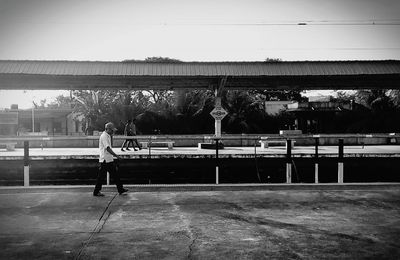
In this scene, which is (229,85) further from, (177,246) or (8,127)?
(8,127)

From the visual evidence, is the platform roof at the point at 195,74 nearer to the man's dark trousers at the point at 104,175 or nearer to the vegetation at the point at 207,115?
the vegetation at the point at 207,115

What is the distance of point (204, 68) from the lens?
2269cm

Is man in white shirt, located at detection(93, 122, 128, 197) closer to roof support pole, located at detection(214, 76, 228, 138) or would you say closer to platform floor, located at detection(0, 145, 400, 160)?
platform floor, located at detection(0, 145, 400, 160)

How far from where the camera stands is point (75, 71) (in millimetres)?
21844

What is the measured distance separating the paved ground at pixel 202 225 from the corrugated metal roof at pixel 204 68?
48.1ft

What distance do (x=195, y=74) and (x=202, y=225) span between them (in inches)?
674

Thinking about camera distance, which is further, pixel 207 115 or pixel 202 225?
pixel 207 115

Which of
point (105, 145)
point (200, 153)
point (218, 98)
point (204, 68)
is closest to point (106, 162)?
point (105, 145)

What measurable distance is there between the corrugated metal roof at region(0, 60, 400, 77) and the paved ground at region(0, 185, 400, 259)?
14657 millimetres

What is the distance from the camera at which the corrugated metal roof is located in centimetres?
2186

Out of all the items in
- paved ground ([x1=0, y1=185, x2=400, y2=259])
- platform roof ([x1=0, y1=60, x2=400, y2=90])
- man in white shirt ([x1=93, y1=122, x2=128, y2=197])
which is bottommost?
paved ground ([x1=0, y1=185, x2=400, y2=259])

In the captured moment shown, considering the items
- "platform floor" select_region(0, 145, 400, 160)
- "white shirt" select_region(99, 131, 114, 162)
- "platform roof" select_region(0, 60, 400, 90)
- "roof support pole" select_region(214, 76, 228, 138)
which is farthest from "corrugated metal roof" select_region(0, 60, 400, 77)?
"white shirt" select_region(99, 131, 114, 162)

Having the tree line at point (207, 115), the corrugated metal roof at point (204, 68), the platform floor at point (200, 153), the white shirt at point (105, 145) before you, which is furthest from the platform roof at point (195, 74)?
the white shirt at point (105, 145)

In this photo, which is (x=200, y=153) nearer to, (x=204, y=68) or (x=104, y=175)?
(x=204, y=68)
